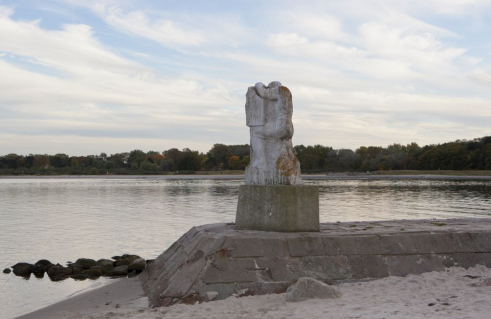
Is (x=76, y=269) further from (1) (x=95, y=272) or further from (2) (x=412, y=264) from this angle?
(2) (x=412, y=264)

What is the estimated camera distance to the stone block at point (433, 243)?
9.05m

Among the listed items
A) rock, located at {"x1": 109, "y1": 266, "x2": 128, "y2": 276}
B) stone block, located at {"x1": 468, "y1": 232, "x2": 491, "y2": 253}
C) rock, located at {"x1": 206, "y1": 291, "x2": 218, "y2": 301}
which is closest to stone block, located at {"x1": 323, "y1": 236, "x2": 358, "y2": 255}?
rock, located at {"x1": 206, "y1": 291, "x2": 218, "y2": 301}

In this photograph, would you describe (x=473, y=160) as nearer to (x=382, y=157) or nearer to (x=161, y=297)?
(x=382, y=157)

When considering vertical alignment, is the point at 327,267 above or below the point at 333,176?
below

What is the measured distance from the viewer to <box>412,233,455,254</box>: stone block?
905 cm

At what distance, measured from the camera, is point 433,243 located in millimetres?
9133

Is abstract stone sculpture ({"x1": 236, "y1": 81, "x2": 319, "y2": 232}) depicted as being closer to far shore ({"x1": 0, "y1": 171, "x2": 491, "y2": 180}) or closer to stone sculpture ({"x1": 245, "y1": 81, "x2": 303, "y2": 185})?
stone sculpture ({"x1": 245, "y1": 81, "x2": 303, "y2": 185})

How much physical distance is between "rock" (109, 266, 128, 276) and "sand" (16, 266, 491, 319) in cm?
318

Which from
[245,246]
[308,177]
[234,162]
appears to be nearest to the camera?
[245,246]

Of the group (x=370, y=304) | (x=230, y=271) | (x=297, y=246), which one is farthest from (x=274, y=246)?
(x=370, y=304)

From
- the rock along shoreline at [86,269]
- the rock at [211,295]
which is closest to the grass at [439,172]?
the rock along shoreline at [86,269]

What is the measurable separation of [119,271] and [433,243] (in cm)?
739

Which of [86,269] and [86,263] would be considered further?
[86,263]

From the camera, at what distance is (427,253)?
901 cm
